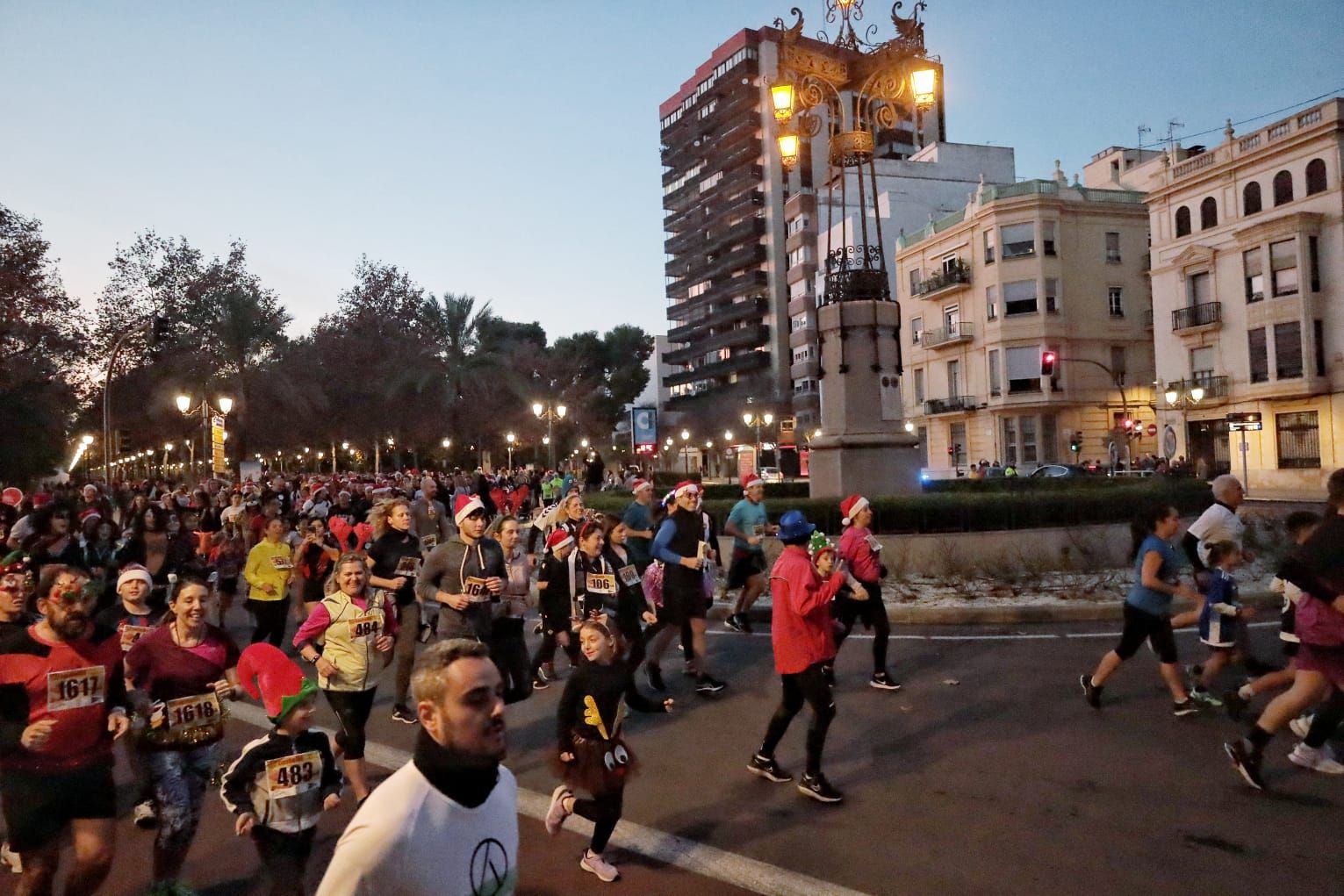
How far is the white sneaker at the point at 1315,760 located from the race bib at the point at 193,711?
19.6ft

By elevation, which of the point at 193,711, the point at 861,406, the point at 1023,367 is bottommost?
the point at 193,711

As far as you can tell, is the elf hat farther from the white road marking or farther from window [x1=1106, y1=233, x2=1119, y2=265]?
window [x1=1106, y1=233, x2=1119, y2=265]

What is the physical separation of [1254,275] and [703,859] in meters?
40.8

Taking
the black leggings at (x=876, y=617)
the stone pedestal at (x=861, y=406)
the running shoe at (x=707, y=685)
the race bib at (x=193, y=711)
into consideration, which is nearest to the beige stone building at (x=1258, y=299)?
the stone pedestal at (x=861, y=406)

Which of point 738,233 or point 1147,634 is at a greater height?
point 738,233

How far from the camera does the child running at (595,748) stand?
4.43m

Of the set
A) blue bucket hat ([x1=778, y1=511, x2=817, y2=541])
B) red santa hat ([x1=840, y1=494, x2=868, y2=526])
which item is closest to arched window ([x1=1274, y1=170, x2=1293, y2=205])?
red santa hat ([x1=840, y1=494, x2=868, y2=526])

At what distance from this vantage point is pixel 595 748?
4496 mm

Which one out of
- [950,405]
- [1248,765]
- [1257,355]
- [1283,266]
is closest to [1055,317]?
[950,405]

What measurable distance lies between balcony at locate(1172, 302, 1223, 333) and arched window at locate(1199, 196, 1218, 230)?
328cm

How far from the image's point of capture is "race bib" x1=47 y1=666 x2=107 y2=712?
12.9 ft

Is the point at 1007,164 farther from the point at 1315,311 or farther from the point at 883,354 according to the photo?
the point at 883,354

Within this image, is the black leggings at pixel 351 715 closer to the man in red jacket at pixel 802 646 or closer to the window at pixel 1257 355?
the man in red jacket at pixel 802 646

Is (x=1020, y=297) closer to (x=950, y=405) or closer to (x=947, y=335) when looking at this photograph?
(x=947, y=335)
